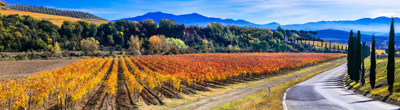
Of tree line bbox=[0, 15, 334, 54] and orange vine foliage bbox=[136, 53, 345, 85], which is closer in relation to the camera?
orange vine foliage bbox=[136, 53, 345, 85]

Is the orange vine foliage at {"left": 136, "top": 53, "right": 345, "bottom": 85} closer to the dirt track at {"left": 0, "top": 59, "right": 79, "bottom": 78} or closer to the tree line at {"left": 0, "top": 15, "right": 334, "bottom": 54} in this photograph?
the dirt track at {"left": 0, "top": 59, "right": 79, "bottom": 78}

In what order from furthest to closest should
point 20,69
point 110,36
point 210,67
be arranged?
point 110,36, point 210,67, point 20,69

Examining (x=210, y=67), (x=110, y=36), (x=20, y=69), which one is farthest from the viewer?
(x=110, y=36)

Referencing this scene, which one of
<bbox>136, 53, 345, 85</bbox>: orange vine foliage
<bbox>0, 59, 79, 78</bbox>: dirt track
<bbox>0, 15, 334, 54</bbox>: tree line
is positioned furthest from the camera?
<bbox>0, 15, 334, 54</bbox>: tree line

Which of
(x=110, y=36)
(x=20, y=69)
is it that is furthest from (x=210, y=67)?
(x=110, y=36)

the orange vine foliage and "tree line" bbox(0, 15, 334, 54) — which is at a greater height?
"tree line" bbox(0, 15, 334, 54)

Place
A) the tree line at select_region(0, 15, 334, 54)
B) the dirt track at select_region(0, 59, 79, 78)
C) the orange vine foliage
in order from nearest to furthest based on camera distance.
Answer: the orange vine foliage, the dirt track at select_region(0, 59, 79, 78), the tree line at select_region(0, 15, 334, 54)

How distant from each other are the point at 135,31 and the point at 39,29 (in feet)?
189

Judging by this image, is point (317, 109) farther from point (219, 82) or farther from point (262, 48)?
point (262, 48)


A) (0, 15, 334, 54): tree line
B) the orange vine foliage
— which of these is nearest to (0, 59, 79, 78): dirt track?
the orange vine foliage

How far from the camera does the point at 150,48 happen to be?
13138 centimetres

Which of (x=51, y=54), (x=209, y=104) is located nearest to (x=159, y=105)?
(x=209, y=104)

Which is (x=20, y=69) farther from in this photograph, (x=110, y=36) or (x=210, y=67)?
(x=110, y=36)

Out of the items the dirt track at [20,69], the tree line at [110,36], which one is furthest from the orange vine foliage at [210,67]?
the tree line at [110,36]
